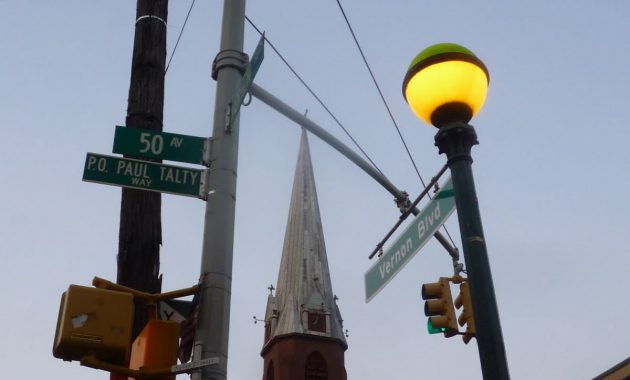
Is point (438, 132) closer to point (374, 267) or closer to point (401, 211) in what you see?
point (374, 267)

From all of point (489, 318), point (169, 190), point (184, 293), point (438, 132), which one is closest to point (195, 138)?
point (169, 190)

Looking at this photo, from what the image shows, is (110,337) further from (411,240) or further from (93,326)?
(411,240)

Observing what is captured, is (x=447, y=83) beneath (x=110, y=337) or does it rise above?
above

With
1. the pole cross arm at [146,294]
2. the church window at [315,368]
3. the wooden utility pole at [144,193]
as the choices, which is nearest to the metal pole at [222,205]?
the pole cross arm at [146,294]

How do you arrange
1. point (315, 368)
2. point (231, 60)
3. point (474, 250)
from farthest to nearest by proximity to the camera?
1. point (315, 368)
2. point (231, 60)
3. point (474, 250)

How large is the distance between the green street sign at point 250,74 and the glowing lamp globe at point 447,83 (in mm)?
1109

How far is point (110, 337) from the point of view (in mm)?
4230

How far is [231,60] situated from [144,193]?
1330 millimetres

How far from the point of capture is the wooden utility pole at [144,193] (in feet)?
18.2

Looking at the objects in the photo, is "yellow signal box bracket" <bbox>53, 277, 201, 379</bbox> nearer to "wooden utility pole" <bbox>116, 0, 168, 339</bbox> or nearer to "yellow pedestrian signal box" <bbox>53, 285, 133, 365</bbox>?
"yellow pedestrian signal box" <bbox>53, 285, 133, 365</bbox>

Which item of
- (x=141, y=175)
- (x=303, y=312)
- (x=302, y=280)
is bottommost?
(x=141, y=175)

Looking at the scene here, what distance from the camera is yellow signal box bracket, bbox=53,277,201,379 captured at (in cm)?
418

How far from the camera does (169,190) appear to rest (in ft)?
18.0

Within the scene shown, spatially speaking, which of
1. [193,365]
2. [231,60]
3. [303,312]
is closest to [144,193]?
[231,60]
